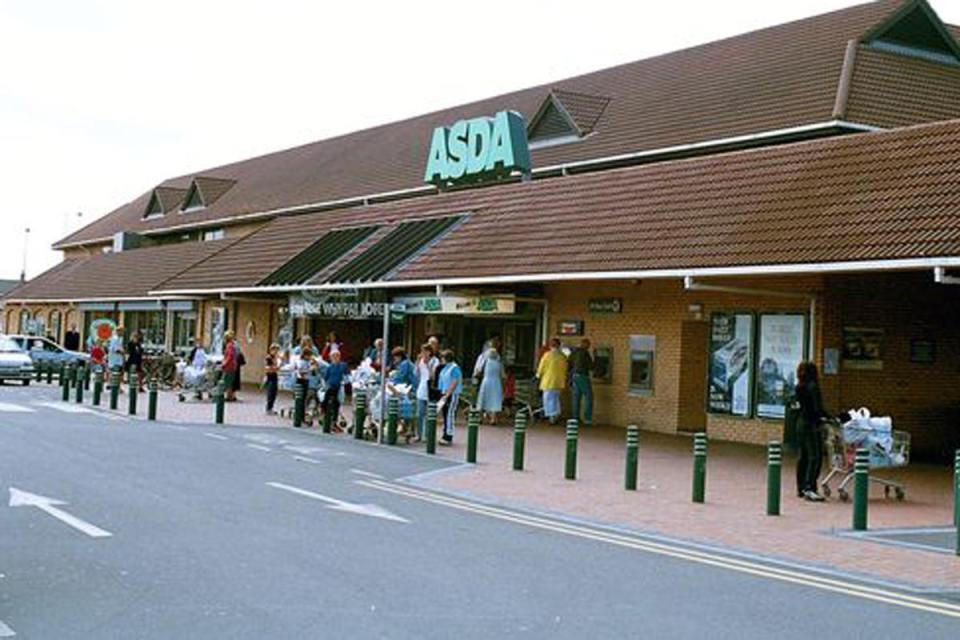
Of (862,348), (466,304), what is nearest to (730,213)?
(862,348)

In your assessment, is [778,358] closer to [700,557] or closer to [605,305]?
[605,305]

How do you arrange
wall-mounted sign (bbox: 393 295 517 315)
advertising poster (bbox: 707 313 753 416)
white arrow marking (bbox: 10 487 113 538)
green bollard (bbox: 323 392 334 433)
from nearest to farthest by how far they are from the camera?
1. white arrow marking (bbox: 10 487 113 538)
2. green bollard (bbox: 323 392 334 433)
3. advertising poster (bbox: 707 313 753 416)
4. wall-mounted sign (bbox: 393 295 517 315)

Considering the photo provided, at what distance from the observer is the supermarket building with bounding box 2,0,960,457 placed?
1838 cm

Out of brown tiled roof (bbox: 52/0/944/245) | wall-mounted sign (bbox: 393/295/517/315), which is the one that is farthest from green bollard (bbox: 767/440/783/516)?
brown tiled roof (bbox: 52/0/944/245)

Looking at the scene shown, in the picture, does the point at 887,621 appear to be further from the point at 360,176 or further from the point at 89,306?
the point at 89,306

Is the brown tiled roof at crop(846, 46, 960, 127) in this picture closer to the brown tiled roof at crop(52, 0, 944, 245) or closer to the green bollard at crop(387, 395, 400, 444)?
the brown tiled roof at crop(52, 0, 944, 245)

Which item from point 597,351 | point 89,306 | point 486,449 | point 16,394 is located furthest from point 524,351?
point 89,306

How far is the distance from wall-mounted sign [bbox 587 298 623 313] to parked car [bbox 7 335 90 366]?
20.3 meters

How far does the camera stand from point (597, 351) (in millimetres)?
25125

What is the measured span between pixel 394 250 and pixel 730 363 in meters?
9.36

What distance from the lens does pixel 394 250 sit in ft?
92.2

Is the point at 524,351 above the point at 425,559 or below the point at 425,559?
above

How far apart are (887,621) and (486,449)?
39.4ft

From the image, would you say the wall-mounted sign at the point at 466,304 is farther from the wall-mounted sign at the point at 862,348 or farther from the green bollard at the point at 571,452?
the green bollard at the point at 571,452
